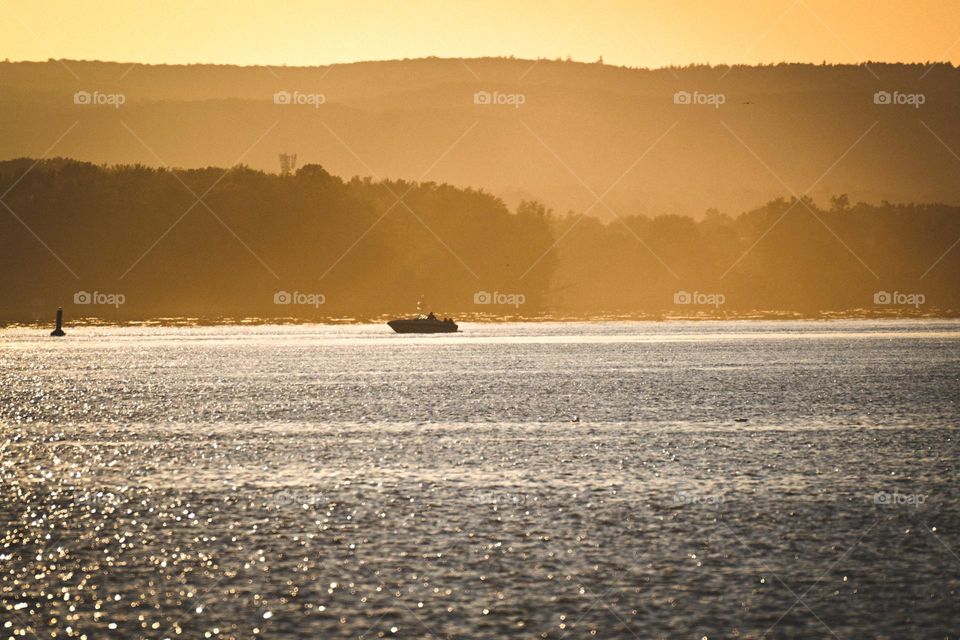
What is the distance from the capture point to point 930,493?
46906 mm

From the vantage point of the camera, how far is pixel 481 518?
41625 millimetres

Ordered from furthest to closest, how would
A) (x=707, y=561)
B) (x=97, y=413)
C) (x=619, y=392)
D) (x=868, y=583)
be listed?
(x=619, y=392)
(x=97, y=413)
(x=707, y=561)
(x=868, y=583)

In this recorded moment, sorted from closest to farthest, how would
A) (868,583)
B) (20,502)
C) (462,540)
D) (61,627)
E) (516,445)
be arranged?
(61,627), (868,583), (462,540), (20,502), (516,445)

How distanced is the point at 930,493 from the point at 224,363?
112984 millimetres

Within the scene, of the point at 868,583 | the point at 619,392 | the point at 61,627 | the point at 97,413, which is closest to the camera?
the point at 61,627

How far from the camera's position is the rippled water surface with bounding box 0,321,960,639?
29.8 m

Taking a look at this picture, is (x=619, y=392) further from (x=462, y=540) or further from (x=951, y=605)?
(x=951, y=605)

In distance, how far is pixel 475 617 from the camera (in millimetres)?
29328

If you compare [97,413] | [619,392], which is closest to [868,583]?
[97,413]

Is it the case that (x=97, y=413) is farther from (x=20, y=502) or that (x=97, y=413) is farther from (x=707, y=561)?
(x=707, y=561)

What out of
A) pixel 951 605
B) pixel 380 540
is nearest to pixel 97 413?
pixel 380 540

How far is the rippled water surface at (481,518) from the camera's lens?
97.7 feet

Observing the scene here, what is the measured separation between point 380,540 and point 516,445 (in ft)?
86.3

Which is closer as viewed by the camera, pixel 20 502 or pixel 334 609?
pixel 334 609
